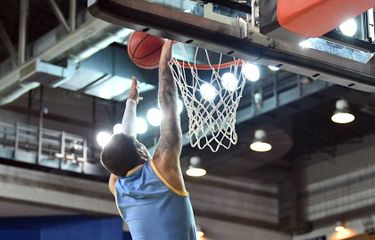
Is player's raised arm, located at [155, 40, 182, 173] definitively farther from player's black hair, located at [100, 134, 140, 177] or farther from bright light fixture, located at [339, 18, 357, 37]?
bright light fixture, located at [339, 18, 357, 37]

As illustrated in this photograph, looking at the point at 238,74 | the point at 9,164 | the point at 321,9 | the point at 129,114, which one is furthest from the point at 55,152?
the point at 321,9

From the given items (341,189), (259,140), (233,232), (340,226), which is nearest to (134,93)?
(259,140)

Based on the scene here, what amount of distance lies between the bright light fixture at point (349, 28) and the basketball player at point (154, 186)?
133cm

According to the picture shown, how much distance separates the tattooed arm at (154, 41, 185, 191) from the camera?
4.47 metres

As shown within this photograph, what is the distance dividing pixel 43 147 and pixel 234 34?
9.80 metres

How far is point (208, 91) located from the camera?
7.63 metres

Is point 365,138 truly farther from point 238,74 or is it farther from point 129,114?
point 129,114

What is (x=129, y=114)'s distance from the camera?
17.6 feet

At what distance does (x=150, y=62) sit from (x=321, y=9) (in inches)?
97.3

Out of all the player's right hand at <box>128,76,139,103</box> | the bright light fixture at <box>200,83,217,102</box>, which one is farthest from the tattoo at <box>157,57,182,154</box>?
the bright light fixture at <box>200,83,217,102</box>

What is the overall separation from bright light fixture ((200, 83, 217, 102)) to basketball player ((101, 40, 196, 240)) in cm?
276

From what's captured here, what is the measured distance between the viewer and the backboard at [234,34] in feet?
16.3

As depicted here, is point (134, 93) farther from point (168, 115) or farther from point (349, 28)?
point (349, 28)

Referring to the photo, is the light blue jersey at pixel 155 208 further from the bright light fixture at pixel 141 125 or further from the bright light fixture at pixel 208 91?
the bright light fixture at pixel 141 125
